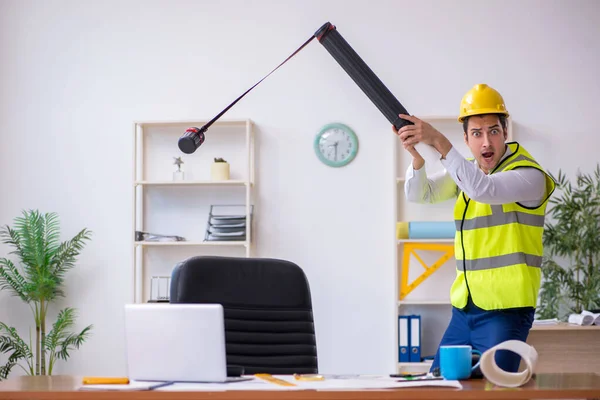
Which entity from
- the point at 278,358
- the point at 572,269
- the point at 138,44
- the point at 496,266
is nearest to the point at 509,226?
the point at 496,266

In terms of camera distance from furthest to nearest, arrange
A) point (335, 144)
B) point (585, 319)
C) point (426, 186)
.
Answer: point (335, 144)
point (585, 319)
point (426, 186)

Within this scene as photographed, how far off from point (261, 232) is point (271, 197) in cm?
24

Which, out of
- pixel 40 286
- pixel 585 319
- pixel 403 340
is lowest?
pixel 403 340

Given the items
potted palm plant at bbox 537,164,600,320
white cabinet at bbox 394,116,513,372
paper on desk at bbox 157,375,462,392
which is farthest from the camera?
white cabinet at bbox 394,116,513,372

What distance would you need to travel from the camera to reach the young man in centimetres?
257

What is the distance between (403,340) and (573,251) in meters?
1.19

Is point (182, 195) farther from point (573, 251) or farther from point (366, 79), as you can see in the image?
point (366, 79)

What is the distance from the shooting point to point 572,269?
496cm

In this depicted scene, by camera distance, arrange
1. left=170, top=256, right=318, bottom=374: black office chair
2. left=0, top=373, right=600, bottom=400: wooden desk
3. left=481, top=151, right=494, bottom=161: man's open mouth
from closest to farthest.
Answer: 1. left=0, top=373, right=600, bottom=400: wooden desk
2. left=170, top=256, right=318, bottom=374: black office chair
3. left=481, top=151, right=494, bottom=161: man's open mouth

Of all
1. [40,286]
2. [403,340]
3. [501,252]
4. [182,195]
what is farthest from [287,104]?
[501,252]

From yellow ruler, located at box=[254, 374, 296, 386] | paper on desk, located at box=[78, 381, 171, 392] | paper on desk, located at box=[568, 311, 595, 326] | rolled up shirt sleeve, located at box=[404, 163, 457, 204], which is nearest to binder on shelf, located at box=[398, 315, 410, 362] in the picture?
paper on desk, located at box=[568, 311, 595, 326]

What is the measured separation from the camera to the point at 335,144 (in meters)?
5.17

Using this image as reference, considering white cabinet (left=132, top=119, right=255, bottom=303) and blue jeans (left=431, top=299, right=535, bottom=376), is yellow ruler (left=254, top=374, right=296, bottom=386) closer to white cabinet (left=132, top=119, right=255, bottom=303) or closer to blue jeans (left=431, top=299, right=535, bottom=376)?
blue jeans (left=431, top=299, right=535, bottom=376)

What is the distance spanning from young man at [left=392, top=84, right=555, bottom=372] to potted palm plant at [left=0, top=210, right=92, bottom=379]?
9.77 ft
